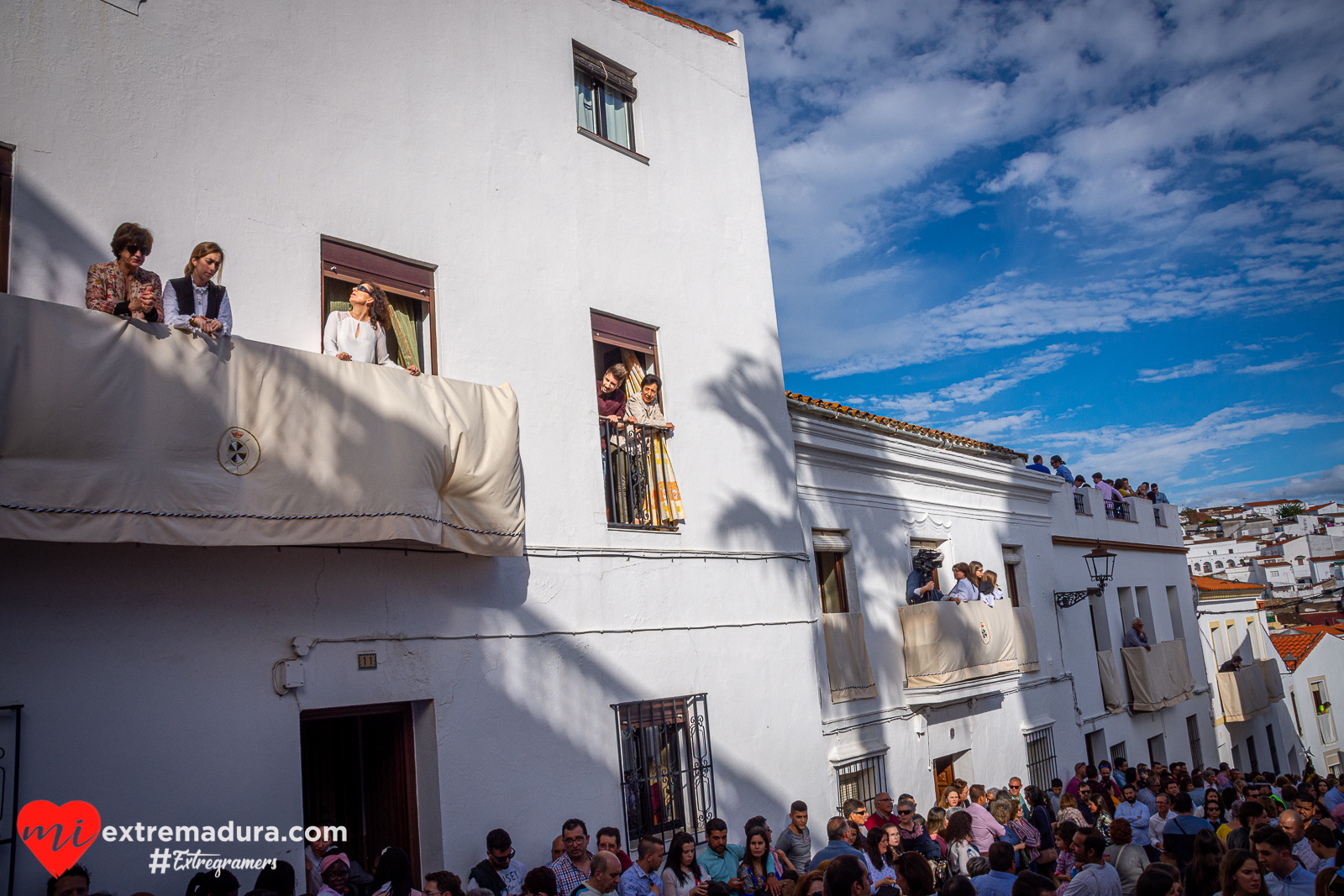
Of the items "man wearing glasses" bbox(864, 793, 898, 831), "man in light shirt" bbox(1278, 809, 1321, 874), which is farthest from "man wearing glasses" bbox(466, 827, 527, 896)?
"man in light shirt" bbox(1278, 809, 1321, 874)

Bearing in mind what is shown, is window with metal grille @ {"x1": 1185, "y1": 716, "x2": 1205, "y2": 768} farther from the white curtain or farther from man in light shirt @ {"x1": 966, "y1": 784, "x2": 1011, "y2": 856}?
the white curtain

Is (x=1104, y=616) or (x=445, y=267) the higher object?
(x=445, y=267)

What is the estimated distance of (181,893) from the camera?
5.45 meters

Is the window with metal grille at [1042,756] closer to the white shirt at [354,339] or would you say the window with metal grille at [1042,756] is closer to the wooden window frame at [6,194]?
the white shirt at [354,339]

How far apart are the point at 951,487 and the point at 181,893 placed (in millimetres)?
11305

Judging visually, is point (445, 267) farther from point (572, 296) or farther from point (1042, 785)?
point (1042, 785)

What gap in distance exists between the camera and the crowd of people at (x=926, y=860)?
18.0 feet

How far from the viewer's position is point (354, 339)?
684 centimetres

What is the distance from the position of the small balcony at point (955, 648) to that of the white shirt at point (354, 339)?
25.4 ft

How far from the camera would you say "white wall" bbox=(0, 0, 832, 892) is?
561 cm

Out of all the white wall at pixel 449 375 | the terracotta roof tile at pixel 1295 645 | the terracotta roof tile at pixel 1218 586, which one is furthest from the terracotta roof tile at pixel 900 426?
the terracotta roof tile at pixel 1295 645

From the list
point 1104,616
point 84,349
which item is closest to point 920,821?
point 84,349

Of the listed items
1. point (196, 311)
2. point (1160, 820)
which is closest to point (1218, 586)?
point (1160, 820)

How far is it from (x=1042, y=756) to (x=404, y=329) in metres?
12.0
